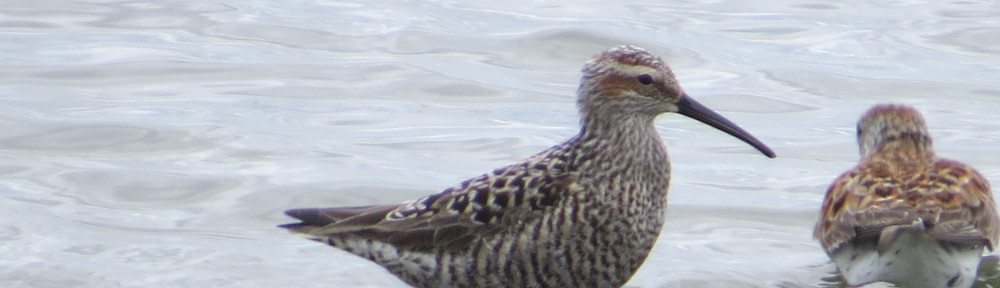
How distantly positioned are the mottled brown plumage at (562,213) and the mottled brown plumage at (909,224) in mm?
744

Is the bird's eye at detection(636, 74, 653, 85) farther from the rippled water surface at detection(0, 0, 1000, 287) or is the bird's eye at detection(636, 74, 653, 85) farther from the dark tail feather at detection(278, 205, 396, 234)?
the rippled water surface at detection(0, 0, 1000, 287)

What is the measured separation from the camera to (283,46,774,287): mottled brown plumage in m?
8.94

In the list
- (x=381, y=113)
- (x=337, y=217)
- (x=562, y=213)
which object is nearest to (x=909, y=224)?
(x=562, y=213)

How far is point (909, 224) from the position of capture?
9.09 m

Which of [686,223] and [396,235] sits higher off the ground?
[396,235]

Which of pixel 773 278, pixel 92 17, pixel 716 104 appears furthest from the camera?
pixel 92 17

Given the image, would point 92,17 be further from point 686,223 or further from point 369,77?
point 686,223

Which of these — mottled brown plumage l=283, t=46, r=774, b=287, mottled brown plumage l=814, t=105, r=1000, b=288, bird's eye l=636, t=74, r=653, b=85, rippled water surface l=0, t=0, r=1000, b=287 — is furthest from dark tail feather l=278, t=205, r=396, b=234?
mottled brown plumage l=814, t=105, r=1000, b=288

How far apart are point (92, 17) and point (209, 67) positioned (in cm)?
223

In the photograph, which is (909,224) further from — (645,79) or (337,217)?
(337,217)

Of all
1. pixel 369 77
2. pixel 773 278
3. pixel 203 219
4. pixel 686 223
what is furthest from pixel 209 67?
pixel 773 278

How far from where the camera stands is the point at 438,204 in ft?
30.5

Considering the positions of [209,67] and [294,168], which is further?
[209,67]

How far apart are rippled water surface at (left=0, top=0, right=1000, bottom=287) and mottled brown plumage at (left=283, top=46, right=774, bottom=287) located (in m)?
1.18
